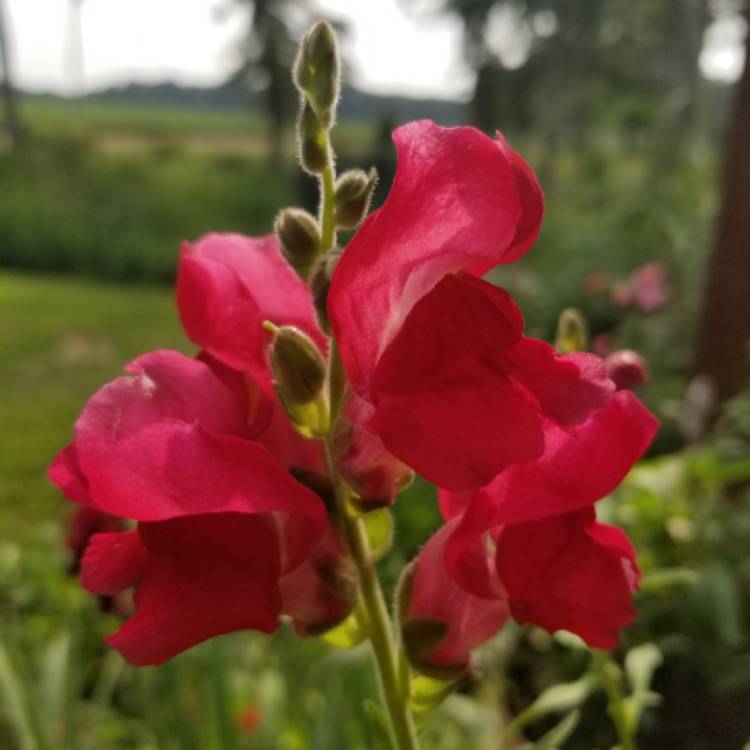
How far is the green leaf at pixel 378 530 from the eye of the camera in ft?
1.39

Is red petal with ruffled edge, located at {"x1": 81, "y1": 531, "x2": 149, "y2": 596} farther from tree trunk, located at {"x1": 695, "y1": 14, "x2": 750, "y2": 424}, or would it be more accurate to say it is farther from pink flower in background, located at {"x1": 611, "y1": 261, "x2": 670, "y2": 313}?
pink flower in background, located at {"x1": 611, "y1": 261, "x2": 670, "y2": 313}

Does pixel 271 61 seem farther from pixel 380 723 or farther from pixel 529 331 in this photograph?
pixel 380 723

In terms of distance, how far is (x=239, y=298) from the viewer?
0.43 meters

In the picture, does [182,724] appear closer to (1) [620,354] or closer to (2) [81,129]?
(1) [620,354]

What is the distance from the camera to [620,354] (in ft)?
2.08

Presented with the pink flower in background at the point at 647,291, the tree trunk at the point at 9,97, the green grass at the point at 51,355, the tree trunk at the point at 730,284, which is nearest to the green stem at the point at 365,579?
the tree trunk at the point at 730,284

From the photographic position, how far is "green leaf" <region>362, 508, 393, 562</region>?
42cm

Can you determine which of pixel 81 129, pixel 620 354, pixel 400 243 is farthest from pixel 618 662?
pixel 81 129

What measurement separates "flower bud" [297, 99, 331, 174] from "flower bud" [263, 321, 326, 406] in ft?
0.25

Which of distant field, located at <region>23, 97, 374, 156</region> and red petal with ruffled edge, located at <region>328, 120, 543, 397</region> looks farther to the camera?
distant field, located at <region>23, 97, 374, 156</region>

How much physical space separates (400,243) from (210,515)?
12cm

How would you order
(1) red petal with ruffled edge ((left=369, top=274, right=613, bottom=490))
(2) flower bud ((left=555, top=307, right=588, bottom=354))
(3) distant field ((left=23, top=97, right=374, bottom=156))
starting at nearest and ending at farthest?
(1) red petal with ruffled edge ((left=369, top=274, right=613, bottom=490))
(2) flower bud ((left=555, top=307, right=588, bottom=354))
(3) distant field ((left=23, top=97, right=374, bottom=156))

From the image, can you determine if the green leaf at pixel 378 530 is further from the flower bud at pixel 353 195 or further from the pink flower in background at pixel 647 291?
the pink flower in background at pixel 647 291

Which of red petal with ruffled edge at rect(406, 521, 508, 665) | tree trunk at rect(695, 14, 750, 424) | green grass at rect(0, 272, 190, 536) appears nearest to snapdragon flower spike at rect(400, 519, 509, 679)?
red petal with ruffled edge at rect(406, 521, 508, 665)
